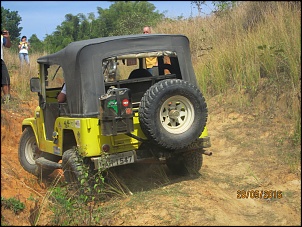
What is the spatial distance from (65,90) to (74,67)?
1.78 feet

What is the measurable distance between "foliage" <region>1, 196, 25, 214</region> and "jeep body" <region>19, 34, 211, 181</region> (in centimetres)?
85

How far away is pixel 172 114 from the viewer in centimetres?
551

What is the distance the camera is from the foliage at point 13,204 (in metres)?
4.87

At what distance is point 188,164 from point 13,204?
2546 mm

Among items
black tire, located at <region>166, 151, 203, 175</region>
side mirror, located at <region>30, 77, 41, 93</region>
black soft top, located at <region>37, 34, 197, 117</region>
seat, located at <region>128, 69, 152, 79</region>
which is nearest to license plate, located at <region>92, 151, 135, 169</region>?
black soft top, located at <region>37, 34, 197, 117</region>

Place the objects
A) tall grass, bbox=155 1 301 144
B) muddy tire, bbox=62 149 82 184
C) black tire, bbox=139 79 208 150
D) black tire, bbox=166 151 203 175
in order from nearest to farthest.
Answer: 1. black tire, bbox=139 79 208 150
2. muddy tire, bbox=62 149 82 184
3. black tire, bbox=166 151 203 175
4. tall grass, bbox=155 1 301 144

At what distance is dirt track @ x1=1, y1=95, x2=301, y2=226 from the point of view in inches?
192

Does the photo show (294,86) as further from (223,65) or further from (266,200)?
(266,200)

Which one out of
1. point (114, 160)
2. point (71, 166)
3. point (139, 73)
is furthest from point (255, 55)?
point (71, 166)

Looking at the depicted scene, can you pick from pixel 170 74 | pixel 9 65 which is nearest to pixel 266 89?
pixel 170 74

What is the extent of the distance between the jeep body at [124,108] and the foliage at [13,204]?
0.85m

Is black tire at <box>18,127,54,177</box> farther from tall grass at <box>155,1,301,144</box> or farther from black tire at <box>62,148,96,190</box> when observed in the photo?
tall grass at <box>155,1,301,144</box>

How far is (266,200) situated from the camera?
17.8 ft
